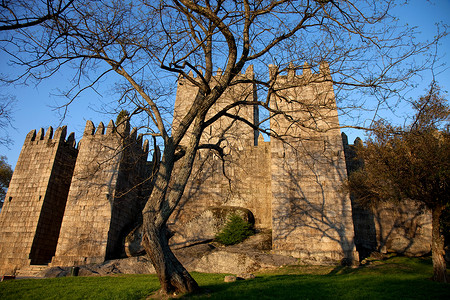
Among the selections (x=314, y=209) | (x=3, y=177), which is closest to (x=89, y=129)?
(x=314, y=209)

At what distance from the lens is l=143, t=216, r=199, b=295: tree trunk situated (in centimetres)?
627

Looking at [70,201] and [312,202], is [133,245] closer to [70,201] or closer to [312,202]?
[70,201]

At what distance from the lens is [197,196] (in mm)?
15031

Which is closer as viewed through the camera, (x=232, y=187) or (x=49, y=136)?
(x=232, y=187)

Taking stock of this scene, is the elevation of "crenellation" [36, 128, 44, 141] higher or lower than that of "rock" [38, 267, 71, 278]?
higher

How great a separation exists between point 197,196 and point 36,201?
755cm

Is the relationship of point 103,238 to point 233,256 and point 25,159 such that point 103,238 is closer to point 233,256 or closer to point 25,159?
point 233,256

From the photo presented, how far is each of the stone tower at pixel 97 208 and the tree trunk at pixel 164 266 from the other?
6.52 m

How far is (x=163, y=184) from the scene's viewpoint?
679 centimetres

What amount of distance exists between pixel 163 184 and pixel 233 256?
5495 millimetres

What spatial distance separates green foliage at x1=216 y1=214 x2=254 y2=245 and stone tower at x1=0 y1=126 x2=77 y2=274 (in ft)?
26.8

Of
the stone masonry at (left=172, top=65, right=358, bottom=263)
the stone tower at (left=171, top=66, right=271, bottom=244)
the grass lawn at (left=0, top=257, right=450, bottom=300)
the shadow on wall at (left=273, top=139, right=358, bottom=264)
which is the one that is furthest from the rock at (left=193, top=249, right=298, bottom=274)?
the stone tower at (left=171, top=66, right=271, bottom=244)

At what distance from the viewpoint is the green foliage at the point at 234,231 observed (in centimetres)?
1286

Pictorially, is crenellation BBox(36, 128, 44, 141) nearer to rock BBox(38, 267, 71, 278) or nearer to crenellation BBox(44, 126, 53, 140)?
crenellation BBox(44, 126, 53, 140)
